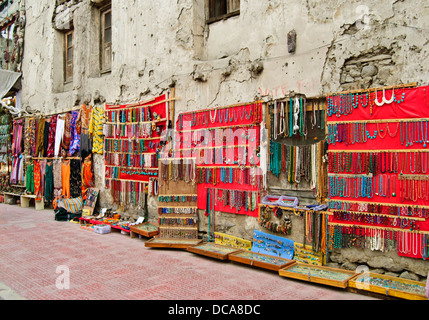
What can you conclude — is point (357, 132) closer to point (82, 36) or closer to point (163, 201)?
point (163, 201)

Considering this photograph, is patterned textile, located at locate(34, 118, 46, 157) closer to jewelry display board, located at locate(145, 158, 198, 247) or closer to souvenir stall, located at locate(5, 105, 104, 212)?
souvenir stall, located at locate(5, 105, 104, 212)

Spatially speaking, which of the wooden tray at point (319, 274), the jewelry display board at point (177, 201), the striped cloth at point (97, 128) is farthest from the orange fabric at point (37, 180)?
the wooden tray at point (319, 274)

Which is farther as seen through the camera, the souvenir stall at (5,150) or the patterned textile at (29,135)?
the souvenir stall at (5,150)

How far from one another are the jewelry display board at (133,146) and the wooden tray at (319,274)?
139 inches

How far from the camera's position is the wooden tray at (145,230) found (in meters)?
6.82

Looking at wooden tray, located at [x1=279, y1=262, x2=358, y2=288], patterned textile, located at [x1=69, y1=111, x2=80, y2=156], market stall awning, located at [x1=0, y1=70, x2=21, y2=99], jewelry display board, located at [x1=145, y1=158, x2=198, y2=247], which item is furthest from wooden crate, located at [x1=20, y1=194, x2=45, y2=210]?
wooden tray, located at [x1=279, y1=262, x2=358, y2=288]

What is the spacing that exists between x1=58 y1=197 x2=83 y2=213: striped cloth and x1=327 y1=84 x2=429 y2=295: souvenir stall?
6.90 meters

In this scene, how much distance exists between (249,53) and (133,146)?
11.6 feet

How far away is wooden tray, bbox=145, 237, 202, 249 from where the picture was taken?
6.12m

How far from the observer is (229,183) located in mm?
6172

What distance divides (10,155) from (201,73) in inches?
372

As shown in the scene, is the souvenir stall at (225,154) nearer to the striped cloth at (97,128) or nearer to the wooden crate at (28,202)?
the striped cloth at (97,128)

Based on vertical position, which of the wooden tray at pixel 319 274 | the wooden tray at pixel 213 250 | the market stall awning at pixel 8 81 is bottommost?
the wooden tray at pixel 319 274

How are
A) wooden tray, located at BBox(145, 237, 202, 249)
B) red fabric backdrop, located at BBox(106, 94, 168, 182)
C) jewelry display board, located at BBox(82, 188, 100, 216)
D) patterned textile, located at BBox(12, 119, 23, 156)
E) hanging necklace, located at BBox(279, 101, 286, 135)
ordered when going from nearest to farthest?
hanging necklace, located at BBox(279, 101, 286, 135)
wooden tray, located at BBox(145, 237, 202, 249)
red fabric backdrop, located at BBox(106, 94, 168, 182)
jewelry display board, located at BBox(82, 188, 100, 216)
patterned textile, located at BBox(12, 119, 23, 156)
